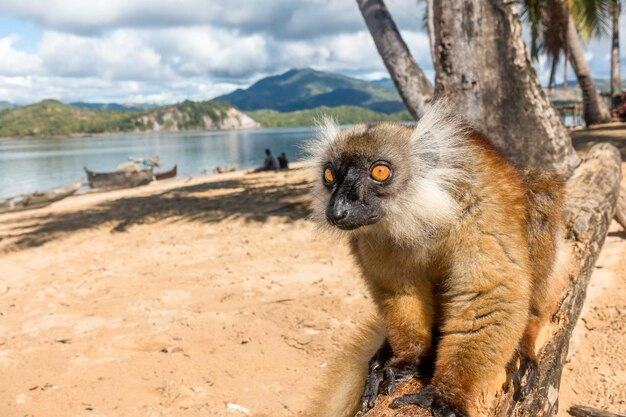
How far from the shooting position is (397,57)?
961 cm

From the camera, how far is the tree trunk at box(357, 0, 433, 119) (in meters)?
9.42

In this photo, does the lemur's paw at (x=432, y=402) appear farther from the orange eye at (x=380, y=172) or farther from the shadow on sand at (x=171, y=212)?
the shadow on sand at (x=171, y=212)

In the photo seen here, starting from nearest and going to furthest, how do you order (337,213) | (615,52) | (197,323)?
(337,213), (197,323), (615,52)

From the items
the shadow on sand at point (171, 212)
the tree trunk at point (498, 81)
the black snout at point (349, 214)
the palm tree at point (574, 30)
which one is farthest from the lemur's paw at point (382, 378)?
the palm tree at point (574, 30)

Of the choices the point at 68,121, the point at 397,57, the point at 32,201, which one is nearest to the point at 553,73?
the point at 397,57

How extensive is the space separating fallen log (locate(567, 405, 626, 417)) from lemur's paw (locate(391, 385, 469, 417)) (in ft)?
6.41

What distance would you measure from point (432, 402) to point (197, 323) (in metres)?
4.09

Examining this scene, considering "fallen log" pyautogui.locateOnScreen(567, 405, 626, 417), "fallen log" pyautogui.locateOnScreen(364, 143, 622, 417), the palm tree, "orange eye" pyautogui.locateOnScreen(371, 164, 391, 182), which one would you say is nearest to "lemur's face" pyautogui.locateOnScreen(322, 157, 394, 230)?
"orange eye" pyautogui.locateOnScreen(371, 164, 391, 182)

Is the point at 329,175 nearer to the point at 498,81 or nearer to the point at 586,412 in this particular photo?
the point at 586,412

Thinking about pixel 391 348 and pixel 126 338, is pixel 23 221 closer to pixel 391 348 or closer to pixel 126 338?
pixel 126 338

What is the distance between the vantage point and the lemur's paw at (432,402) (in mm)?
2336

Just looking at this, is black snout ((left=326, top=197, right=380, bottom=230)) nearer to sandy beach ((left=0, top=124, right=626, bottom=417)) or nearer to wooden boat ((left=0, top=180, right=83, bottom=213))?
sandy beach ((left=0, top=124, right=626, bottom=417))

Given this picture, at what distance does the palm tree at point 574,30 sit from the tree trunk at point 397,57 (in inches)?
449

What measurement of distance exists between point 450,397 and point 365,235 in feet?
3.70
